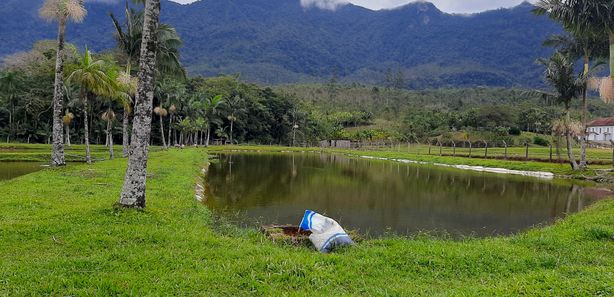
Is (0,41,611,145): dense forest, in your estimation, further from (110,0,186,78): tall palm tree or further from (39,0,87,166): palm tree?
(110,0,186,78): tall palm tree

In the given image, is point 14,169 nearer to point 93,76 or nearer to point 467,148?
point 93,76

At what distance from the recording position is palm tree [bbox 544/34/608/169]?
3803cm

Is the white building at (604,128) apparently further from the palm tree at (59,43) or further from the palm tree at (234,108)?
the palm tree at (59,43)

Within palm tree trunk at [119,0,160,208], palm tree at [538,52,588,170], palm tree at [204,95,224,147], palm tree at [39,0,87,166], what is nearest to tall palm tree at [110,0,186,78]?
palm tree at [39,0,87,166]

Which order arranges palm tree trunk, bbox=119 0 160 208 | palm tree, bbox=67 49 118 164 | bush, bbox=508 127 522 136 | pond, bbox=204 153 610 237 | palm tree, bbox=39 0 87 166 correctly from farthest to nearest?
bush, bbox=508 127 522 136 → palm tree, bbox=67 49 118 164 → palm tree, bbox=39 0 87 166 → pond, bbox=204 153 610 237 → palm tree trunk, bbox=119 0 160 208

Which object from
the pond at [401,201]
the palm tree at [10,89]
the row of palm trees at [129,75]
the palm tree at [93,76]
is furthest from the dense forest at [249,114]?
the pond at [401,201]

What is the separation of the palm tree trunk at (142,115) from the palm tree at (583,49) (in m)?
38.0

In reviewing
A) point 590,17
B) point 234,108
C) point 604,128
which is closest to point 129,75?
point 590,17

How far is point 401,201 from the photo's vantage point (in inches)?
920

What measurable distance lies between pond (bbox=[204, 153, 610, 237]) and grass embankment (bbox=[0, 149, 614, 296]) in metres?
4.29

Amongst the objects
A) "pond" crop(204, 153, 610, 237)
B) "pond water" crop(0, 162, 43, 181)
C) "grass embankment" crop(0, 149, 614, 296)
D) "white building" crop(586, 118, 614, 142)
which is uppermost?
"white building" crop(586, 118, 614, 142)

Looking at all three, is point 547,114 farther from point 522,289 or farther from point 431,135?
point 522,289

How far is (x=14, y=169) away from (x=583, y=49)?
164ft

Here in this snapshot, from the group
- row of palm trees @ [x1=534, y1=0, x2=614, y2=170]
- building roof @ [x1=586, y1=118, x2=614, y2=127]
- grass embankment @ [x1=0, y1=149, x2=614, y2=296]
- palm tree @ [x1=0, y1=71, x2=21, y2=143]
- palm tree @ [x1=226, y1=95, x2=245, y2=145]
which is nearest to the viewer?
grass embankment @ [x1=0, y1=149, x2=614, y2=296]
